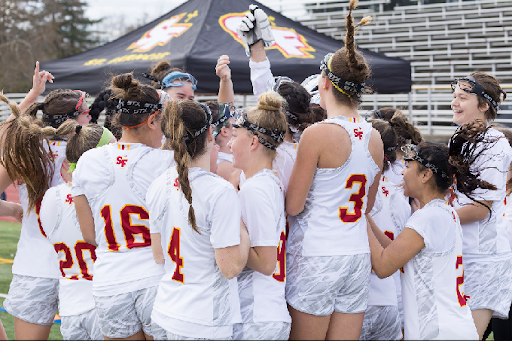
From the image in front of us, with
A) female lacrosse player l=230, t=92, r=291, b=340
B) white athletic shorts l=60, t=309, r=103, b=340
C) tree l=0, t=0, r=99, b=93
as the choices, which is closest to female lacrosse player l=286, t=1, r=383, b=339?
female lacrosse player l=230, t=92, r=291, b=340

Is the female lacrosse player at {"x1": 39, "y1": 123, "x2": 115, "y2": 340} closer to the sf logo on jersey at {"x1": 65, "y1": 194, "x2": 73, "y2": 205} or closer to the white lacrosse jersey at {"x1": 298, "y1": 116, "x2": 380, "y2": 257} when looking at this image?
the sf logo on jersey at {"x1": 65, "y1": 194, "x2": 73, "y2": 205}

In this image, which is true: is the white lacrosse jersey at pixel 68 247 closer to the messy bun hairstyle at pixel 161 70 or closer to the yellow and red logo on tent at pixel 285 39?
the messy bun hairstyle at pixel 161 70

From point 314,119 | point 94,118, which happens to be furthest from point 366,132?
point 94,118

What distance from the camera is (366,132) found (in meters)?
2.31

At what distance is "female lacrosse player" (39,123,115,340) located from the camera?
7.97 feet

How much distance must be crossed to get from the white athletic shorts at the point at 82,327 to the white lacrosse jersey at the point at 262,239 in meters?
0.84

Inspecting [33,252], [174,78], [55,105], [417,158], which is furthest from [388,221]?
[55,105]

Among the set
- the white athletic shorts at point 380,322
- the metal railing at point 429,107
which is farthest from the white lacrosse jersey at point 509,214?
the metal railing at point 429,107

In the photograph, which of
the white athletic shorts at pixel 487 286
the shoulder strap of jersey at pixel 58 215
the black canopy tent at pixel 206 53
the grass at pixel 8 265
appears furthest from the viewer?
the black canopy tent at pixel 206 53

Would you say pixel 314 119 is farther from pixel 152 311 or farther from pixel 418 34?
pixel 418 34

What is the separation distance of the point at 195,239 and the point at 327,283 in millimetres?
698

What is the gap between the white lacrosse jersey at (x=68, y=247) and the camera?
2480 millimetres

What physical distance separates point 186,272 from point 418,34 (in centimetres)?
1843

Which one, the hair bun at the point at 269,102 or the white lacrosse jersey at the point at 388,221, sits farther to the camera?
the white lacrosse jersey at the point at 388,221
